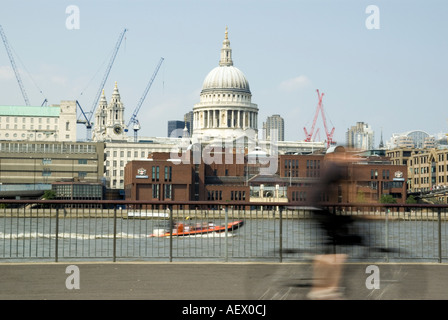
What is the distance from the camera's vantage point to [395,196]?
343ft

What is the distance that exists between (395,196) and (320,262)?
326 ft

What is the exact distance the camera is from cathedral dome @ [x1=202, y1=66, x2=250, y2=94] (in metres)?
189

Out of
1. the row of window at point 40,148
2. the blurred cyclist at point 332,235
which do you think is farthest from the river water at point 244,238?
the row of window at point 40,148

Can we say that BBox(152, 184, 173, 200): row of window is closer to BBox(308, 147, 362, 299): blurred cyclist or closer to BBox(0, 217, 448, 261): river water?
BBox(0, 217, 448, 261): river water

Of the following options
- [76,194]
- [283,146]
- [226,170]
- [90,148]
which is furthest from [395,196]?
[283,146]

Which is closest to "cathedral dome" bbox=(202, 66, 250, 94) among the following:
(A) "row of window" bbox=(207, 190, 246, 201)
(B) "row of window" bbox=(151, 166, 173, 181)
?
A: (A) "row of window" bbox=(207, 190, 246, 201)

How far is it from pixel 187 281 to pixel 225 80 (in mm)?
180768

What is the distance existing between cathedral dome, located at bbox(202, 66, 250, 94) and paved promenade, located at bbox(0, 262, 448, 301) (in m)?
175

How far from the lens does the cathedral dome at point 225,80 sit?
189 m

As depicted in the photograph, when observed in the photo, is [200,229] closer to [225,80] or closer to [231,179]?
[231,179]

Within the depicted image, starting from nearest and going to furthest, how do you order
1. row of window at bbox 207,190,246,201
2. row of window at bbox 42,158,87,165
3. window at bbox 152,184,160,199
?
window at bbox 152,184,160,199
row of window at bbox 207,190,246,201
row of window at bbox 42,158,87,165

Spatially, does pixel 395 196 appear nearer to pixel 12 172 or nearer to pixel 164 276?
pixel 12 172

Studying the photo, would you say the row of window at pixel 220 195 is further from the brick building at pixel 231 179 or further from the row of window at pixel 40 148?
the row of window at pixel 40 148

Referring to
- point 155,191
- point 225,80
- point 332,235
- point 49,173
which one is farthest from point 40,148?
point 332,235
